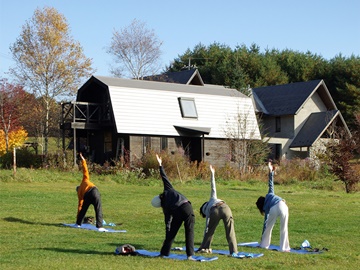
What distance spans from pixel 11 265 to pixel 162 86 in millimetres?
33711

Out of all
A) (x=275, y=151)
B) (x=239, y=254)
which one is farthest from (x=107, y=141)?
(x=239, y=254)

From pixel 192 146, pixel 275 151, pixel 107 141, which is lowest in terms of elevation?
pixel 275 151

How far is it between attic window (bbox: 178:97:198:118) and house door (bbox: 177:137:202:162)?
1.55 metres

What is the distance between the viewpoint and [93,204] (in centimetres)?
1753

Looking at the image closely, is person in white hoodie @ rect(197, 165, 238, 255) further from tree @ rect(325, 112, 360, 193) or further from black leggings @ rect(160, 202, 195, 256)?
tree @ rect(325, 112, 360, 193)

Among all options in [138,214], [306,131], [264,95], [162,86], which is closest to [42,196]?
[138,214]

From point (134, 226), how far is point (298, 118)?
130 ft

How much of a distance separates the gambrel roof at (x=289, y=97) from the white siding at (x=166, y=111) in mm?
9716

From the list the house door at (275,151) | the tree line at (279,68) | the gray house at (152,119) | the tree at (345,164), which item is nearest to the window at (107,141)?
the gray house at (152,119)

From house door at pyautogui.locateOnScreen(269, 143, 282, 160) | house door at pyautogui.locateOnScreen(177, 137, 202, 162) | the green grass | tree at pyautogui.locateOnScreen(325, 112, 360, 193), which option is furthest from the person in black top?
house door at pyautogui.locateOnScreen(269, 143, 282, 160)

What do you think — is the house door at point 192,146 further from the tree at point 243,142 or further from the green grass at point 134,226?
the green grass at point 134,226

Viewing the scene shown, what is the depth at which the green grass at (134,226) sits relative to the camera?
1268 centimetres

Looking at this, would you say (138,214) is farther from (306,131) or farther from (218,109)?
(306,131)

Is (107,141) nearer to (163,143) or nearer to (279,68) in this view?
(163,143)
